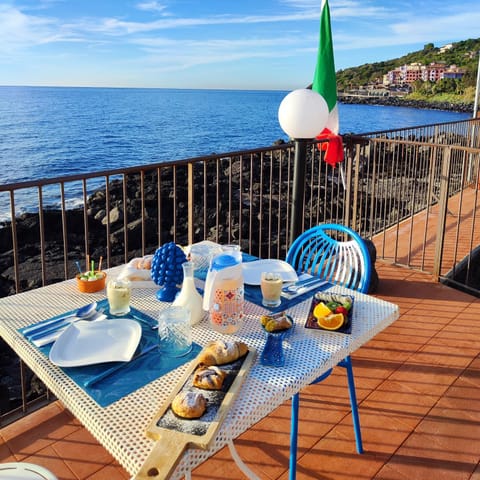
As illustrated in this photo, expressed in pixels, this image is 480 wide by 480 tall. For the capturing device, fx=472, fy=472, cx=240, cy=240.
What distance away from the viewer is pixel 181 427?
108cm

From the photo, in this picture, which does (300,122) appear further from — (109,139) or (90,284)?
(109,139)

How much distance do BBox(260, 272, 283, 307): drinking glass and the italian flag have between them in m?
2.63

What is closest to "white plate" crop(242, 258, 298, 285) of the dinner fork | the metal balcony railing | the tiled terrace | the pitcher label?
the pitcher label

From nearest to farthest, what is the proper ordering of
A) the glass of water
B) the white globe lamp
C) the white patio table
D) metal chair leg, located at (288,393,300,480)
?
the white patio table, the glass of water, metal chair leg, located at (288,393,300,480), the white globe lamp

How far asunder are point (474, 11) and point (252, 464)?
3266 cm

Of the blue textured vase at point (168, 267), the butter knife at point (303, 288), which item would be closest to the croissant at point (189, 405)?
the blue textured vase at point (168, 267)

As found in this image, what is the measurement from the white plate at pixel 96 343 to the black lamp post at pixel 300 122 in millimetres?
1835

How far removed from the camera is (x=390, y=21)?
37188 millimetres

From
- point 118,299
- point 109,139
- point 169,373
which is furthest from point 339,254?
point 109,139

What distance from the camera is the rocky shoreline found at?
60.1 meters

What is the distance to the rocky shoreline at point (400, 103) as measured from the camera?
6009 cm

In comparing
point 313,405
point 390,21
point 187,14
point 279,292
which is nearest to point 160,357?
point 279,292

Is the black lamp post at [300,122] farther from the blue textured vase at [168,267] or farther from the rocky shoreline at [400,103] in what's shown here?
the rocky shoreline at [400,103]

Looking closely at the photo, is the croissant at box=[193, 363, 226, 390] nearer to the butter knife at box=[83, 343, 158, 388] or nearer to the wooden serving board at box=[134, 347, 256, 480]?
the wooden serving board at box=[134, 347, 256, 480]
